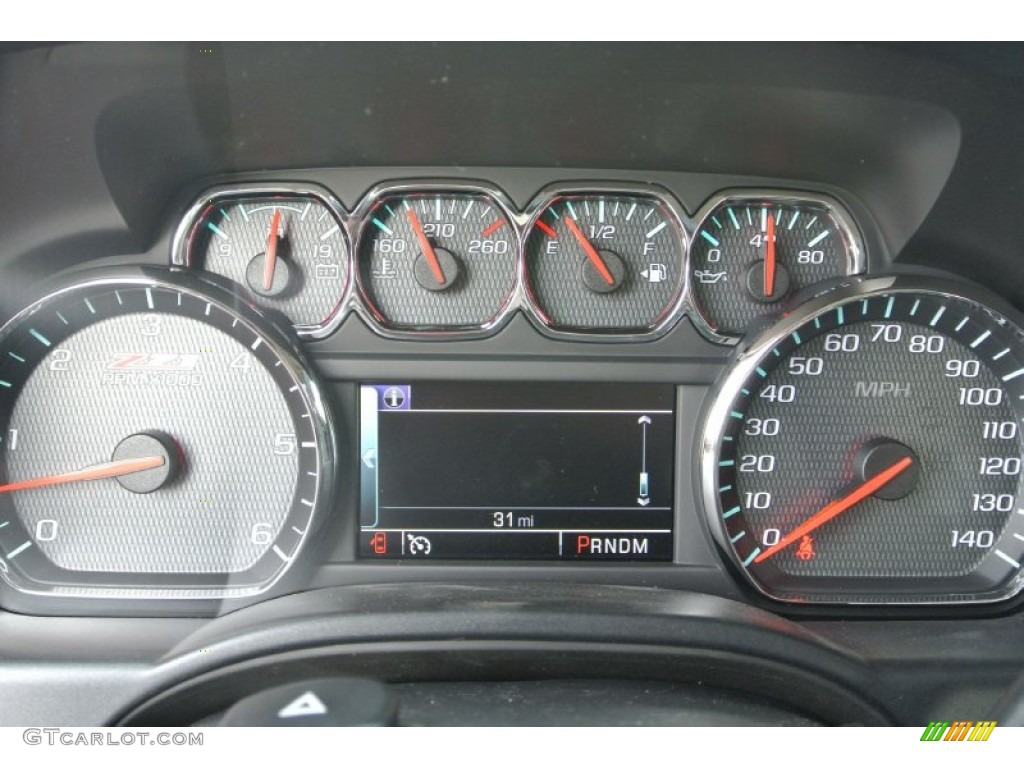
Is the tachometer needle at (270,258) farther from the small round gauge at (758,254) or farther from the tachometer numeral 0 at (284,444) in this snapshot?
the small round gauge at (758,254)

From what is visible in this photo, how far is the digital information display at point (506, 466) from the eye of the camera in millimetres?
2506

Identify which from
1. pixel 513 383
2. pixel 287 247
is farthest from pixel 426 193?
pixel 513 383

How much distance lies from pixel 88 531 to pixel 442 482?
96 cm

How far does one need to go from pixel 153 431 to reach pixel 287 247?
60 centimetres

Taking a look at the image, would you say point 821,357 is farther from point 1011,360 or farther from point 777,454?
point 1011,360

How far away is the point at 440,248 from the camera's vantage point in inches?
97.6

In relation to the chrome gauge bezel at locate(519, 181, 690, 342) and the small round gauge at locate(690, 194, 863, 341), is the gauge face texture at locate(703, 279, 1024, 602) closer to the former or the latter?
the small round gauge at locate(690, 194, 863, 341)

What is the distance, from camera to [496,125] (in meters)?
2.32

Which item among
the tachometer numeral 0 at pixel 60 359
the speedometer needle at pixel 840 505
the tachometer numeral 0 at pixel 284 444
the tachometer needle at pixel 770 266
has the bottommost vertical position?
the speedometer needle at pixel 840 505

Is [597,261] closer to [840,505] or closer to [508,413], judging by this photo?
[508,413]

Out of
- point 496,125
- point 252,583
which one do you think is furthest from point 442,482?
point 496,125

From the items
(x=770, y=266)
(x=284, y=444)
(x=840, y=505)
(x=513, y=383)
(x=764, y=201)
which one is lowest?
(x=840, y=505)

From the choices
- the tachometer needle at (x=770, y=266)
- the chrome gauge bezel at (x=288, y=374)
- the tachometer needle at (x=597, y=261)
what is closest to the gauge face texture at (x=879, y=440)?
the tachometer needle at (x=770, y=266)

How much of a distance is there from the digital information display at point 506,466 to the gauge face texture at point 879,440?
24cm
